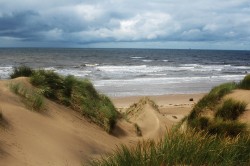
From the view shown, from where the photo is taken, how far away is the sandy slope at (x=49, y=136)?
218 inches

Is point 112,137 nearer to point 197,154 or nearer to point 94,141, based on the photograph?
point 94,141

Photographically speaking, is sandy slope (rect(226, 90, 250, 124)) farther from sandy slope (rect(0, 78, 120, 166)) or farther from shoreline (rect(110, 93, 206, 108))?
shoreline (rect(110, 93, 206, 108))

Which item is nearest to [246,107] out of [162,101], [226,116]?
[226,116]

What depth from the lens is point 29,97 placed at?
7.57m

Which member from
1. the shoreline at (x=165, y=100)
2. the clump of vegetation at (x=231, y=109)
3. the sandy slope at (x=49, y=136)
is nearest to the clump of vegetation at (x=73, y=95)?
the sandy slope at (x=49, y=136)

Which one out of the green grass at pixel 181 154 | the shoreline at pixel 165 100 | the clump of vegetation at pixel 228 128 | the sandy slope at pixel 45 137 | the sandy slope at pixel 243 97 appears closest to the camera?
the green grass at pixel 181 154

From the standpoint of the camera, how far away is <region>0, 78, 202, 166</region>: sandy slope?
5548 millimetres

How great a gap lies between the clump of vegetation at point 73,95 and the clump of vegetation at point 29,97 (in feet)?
2.06

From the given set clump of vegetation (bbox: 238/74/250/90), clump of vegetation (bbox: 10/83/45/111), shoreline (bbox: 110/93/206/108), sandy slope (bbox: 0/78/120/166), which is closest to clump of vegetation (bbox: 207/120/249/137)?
sandy slope (bbox: 0/78/120/166)

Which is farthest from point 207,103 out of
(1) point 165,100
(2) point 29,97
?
(1) point 165,100

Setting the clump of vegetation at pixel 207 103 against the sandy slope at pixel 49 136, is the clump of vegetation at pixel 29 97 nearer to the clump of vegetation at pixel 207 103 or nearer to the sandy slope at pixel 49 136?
the sandy slope at pixel 49 136

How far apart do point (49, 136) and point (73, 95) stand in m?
2.81

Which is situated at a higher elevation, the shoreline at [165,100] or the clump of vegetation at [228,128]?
the clump of vegetation at [228,128]

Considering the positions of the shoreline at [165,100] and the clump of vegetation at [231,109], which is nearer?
the clump of vegetation at [231,109]
